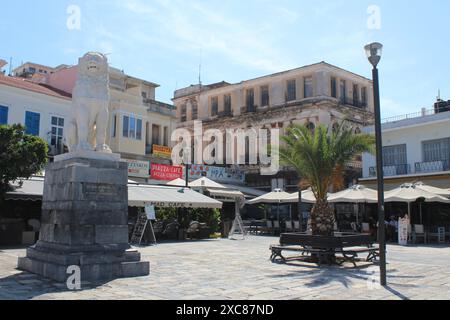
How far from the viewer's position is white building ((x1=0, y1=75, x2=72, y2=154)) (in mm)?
22344

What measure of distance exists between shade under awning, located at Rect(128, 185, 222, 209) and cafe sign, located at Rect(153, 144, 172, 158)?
33.0 ft

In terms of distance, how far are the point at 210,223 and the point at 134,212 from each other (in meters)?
3.77

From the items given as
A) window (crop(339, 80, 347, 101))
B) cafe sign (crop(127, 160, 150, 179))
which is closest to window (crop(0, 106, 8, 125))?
cafe sign (crop(127, 160, 150, 179))

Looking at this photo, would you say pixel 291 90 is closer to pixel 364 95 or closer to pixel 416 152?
pixel 364 95

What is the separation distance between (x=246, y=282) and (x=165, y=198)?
10.1 meters

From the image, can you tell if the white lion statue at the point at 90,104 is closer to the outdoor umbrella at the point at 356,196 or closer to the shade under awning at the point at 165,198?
the shade under awning at the point at 165,198

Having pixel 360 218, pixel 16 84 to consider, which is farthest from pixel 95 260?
pixel 360 218

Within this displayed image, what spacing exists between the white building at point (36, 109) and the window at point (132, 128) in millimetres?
3844

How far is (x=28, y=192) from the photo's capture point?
15.1 m

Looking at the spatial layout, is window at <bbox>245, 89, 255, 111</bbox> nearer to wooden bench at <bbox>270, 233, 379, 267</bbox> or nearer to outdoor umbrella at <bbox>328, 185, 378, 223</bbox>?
outdoor umbrella at <bbox>328, 185, 378, 223</bbox>

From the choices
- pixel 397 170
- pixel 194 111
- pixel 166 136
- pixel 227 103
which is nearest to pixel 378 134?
pixel 397 170

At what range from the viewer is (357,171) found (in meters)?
34.0
